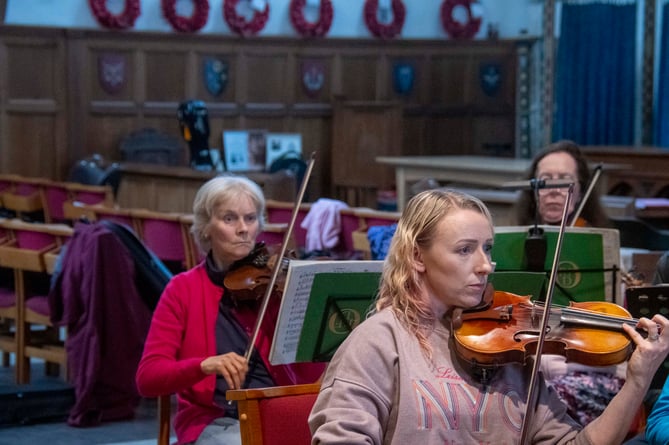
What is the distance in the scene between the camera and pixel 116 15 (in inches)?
437

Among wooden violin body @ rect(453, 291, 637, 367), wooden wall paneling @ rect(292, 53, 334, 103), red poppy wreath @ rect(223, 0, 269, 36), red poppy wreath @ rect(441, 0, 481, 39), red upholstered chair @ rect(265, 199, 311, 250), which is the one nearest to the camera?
wooden violin body @ rect(453, 291, 637, 367)

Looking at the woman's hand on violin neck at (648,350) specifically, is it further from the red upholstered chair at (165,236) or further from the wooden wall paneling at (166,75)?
the wooden wall paneling at (166,75)

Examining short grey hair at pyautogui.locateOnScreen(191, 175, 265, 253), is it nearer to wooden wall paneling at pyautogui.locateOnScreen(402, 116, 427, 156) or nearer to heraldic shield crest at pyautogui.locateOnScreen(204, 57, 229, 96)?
heraldic shield crest at pyautogui.locateOnScreen(204, 57, 229, 96)

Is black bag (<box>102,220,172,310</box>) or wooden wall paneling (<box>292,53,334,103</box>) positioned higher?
wooden wall paneling (<box>292,53,334,103</box>)

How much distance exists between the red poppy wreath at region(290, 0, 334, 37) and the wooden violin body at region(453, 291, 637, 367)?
10.1 m

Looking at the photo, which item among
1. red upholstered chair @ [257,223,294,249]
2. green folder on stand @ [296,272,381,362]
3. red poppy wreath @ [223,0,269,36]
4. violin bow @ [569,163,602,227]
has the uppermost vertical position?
red poppy wreath @ [223,0,269,36]

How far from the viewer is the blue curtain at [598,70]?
1205 cm

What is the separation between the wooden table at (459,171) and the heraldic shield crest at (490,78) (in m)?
3.43

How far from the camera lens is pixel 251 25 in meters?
11.8

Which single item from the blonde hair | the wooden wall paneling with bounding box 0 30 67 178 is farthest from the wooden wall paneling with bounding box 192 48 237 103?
the blonde hair

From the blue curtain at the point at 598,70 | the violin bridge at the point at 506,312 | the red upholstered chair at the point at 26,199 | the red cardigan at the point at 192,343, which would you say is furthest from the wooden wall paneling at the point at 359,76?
the violin bridge at the point at 506,312

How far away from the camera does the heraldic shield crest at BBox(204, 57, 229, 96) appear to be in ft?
38.6

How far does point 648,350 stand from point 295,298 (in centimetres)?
103

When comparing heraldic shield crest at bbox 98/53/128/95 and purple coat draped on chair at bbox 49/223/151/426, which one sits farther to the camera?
heraldic shield crest at bbox 98/53/128/95
